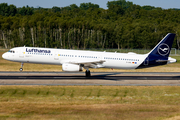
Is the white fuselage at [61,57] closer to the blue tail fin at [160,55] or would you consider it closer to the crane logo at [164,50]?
the blue tail fin at [160,55]

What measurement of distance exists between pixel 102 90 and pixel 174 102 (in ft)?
30.3

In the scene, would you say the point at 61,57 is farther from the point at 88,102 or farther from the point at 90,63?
the point at 88,102

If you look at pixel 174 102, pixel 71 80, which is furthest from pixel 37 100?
pixel 174 102

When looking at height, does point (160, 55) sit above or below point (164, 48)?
below

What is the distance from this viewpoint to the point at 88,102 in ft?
98.9

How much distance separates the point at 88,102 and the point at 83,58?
15327 mm

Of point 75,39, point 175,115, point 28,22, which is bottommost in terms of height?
point 175,115

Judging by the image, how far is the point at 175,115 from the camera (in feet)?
85.1

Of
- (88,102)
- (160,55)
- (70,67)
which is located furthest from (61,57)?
(160,55)

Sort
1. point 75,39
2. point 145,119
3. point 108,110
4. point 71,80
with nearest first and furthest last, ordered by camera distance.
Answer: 1. point 145,119
2. point 108,110
3. point 71,80
4. point 75,39

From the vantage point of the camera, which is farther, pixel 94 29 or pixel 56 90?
pixel 94 29

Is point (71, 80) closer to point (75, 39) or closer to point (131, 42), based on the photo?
point (75, 39)

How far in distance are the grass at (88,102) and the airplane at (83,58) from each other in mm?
7480

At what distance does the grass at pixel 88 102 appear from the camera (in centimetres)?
2555
